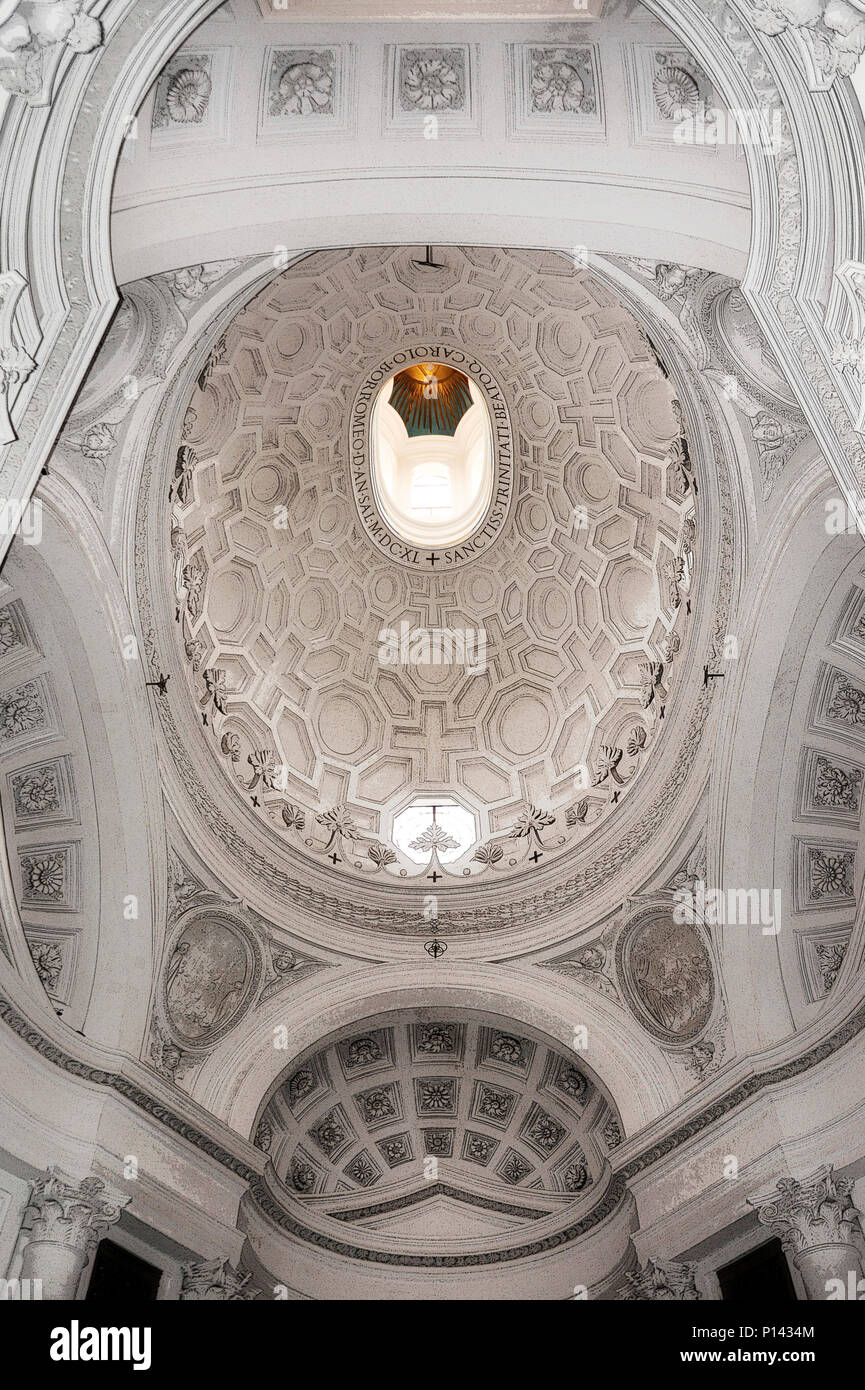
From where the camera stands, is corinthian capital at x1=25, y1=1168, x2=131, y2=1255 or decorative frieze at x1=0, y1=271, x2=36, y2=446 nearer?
decorative frieze at x1=0, y1=271, x2=36, y2=446

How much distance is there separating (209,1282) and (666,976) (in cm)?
631

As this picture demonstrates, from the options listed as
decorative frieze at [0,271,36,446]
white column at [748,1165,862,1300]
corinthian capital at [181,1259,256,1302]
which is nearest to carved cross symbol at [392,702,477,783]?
corinthian capital at [181,1259,256,1302]

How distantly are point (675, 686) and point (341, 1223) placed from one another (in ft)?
27.0

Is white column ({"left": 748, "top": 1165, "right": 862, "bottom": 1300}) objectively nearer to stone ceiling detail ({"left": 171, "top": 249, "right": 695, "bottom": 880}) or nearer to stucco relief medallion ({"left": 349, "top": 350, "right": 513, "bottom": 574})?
stone ceiling detail ({"left": 171, "top": 249, "right": 695, "bottom": 880})

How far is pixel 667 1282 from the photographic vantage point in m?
11.9

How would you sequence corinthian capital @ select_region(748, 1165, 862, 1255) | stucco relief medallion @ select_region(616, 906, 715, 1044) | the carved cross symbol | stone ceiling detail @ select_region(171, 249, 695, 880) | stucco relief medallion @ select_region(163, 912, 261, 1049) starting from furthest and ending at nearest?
the carved cross symbol
stone ceiling detail @ select_region(171, 249, 695, 880)
stucco relief medallion @ select_region(616, 906, 715, 1044)
stucco relief medallion @ select_region(163, 912, 261, 1049)
corinthian capital @ select_region(748, 1165, 862, 1255)

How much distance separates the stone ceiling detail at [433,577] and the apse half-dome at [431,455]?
2.53 ft

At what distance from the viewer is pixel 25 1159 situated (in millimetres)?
10641

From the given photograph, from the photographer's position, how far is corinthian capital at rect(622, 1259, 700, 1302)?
1176 cm

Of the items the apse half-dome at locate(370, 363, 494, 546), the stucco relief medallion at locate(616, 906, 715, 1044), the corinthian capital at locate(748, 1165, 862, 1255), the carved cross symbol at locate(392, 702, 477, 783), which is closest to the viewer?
the corinthian capital at locate(748, 1165, 862, 1255)

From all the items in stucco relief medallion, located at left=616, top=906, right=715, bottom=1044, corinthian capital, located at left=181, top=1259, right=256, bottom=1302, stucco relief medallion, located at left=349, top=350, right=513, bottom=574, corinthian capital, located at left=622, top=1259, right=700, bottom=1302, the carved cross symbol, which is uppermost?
stucco relief medallion, located at left=349, top=350, right=513, bottom=574

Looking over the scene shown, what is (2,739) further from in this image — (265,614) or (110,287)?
(110,287)

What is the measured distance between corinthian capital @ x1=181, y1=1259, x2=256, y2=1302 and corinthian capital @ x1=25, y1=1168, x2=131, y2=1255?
149cm

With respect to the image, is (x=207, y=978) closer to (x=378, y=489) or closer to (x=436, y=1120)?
(x=436, y=1120)
